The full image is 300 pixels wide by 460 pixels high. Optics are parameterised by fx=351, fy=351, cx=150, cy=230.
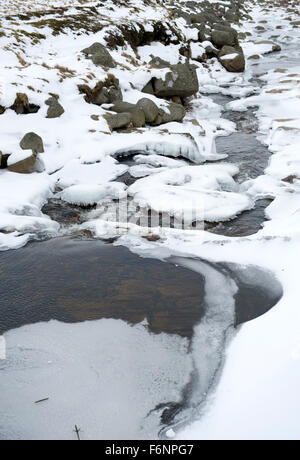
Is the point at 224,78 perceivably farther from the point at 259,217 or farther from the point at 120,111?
the point at 259,217

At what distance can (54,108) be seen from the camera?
34.1 feet

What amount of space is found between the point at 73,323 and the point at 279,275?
112 inches

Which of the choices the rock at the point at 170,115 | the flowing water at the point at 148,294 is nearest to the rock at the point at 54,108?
the rock at the point at 170,115

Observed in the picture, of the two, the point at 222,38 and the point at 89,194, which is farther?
the point at 222,38

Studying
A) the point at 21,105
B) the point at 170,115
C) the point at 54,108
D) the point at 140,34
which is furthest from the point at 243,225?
the point at 140,34

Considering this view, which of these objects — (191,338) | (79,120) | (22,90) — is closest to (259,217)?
(191,338)

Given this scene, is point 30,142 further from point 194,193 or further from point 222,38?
point 222,38

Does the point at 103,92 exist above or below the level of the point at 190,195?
above

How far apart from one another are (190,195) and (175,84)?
25.0 ft

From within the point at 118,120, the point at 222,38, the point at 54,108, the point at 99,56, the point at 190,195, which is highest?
the point at 222,38

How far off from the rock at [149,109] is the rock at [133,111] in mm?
156

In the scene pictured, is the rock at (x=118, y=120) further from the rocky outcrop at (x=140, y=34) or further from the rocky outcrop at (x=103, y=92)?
the rocky outcrop at (x=140, y=34)

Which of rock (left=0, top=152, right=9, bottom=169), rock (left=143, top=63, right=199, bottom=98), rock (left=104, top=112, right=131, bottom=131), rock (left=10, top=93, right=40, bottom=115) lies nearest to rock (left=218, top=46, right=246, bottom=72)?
rock (left=143, top=63, right=199, bottom=98)

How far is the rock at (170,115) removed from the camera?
38.2ft
